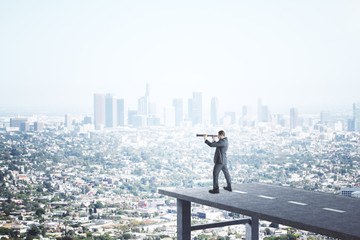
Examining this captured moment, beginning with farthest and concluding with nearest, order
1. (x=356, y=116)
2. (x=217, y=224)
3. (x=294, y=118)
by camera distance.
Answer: (x=294, y=118)
(x=356, y=116)
(x=217, y=224)

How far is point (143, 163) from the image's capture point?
1348 inches

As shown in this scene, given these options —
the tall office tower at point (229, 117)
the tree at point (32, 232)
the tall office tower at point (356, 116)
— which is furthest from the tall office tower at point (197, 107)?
the tree at point (32, 232)

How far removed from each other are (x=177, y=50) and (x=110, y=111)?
7.03m

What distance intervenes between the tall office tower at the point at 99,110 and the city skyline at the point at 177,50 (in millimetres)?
574

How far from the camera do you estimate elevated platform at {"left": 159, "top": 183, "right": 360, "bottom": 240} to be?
6407 millimetres

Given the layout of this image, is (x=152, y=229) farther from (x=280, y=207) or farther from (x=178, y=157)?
(x=280, y=207)

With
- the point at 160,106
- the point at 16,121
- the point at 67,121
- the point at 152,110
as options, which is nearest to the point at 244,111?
the point at 160,106

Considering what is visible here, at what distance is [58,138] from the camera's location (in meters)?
33.2

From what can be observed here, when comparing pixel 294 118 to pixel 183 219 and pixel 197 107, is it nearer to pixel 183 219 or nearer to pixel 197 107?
pixel 197 107

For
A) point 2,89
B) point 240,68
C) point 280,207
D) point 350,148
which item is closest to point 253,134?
point 240,68

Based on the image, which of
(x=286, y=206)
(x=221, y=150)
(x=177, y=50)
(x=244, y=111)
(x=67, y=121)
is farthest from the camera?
(x=244, y=111)

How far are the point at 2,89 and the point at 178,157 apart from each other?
12.9m

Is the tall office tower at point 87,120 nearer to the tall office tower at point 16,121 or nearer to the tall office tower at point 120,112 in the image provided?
the tall office tower at point 120,112

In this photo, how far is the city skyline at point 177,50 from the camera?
31203 millimetres
